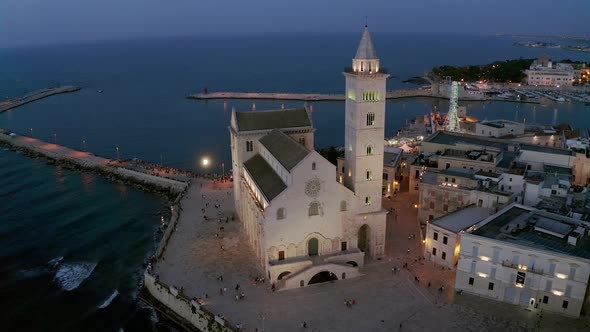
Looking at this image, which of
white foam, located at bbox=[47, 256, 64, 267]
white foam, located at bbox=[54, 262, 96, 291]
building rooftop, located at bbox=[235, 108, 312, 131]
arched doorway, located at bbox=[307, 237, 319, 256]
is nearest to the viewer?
arched doorway, located at bbox=[307, 237, 319, 256]

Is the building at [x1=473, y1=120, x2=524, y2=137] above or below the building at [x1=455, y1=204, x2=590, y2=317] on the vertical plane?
above

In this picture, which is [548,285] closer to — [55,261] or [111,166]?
[55,261]

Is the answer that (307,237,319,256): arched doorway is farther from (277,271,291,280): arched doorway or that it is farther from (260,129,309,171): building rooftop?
(260,129,309,171): building rooftop

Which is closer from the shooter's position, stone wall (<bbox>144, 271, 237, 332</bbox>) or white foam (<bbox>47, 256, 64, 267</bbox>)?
stone wall (<bbox>144, 271, 237, 332</bbox>)

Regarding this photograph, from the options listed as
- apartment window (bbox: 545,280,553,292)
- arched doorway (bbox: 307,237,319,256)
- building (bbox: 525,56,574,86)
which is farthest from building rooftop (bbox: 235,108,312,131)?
building (bbox: 525,56,574,86)

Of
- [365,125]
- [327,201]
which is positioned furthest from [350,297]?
[365,125]

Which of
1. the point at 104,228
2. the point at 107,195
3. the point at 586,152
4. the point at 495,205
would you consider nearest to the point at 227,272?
the point at 104,228
